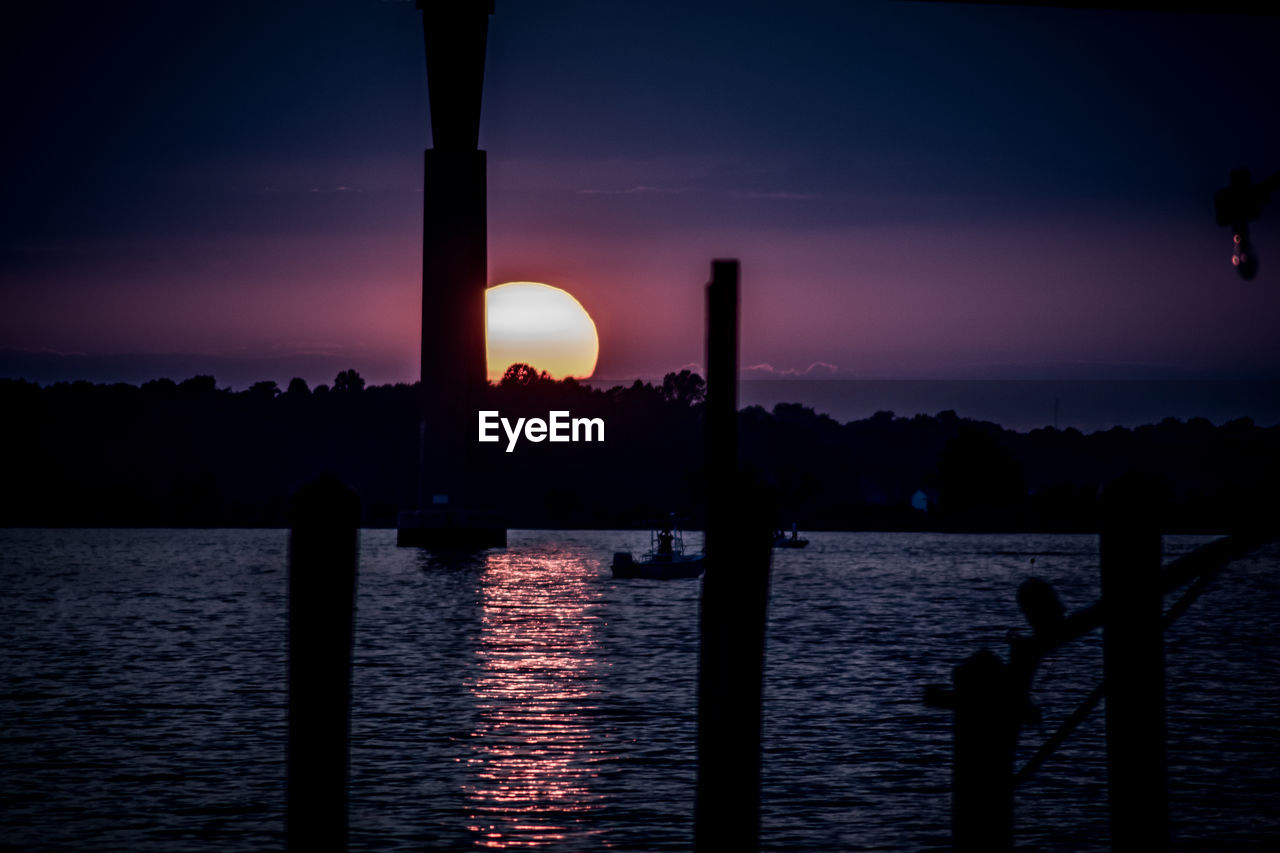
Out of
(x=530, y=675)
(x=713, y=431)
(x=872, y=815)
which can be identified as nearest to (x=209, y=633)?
(x=530, y=675)

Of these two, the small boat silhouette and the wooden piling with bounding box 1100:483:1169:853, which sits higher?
the wooden piling with bounding box 1100:483:1169:853

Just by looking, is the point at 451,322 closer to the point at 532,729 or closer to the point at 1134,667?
the point at 532,729

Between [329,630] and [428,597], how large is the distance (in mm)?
58470

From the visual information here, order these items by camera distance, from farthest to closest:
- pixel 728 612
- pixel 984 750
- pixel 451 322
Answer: pixel 451 322
pixel 728 612
pixel 984 750

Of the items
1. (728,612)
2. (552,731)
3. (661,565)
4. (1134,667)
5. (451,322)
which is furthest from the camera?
(661,565)

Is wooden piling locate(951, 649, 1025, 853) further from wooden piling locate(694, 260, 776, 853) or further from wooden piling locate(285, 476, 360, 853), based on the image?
wooden piling locate(285, 476, 360, 853)

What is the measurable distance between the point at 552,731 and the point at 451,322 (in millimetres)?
37910

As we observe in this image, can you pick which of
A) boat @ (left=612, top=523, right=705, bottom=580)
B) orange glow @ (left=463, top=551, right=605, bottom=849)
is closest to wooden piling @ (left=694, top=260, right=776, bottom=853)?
orange glow @ (left=463, top=551, right=605, bottom=849)

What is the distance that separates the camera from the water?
14.9 metres

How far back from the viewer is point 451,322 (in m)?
58.6

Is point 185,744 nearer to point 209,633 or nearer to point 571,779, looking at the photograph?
point 571,779

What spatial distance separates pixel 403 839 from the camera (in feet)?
46.8

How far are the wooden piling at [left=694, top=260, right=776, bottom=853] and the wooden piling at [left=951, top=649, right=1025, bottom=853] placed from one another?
5.46 feet

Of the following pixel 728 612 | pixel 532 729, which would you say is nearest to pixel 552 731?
pixel 532 729
